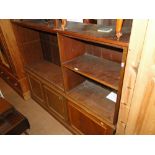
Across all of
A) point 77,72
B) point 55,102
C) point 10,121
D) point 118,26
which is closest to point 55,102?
point 55,102

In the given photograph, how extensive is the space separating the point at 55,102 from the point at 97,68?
0.89 metres

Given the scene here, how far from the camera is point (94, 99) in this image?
1.57m

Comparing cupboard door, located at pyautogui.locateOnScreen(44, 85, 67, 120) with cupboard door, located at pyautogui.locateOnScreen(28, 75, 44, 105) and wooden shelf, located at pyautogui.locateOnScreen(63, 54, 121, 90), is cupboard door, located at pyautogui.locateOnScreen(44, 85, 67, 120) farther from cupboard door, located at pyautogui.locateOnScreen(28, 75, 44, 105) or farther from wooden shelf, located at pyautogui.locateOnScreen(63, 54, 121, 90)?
wooden shelf, located at pyautogui.locateOnScreen(63, 54, 121, 90)

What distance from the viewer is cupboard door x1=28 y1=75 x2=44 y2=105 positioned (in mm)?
2138

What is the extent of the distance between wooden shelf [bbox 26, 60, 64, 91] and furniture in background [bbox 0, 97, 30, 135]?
23.4 inches

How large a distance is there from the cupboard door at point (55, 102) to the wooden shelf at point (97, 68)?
0.53m

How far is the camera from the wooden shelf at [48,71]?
6.09 feet

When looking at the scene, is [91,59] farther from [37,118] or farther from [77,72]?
[37,118]
